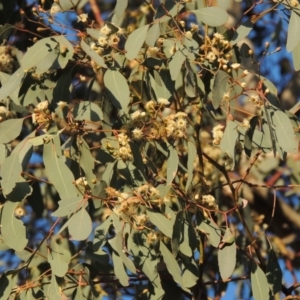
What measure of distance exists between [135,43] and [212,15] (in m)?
0.22

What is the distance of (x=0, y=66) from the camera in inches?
96.0

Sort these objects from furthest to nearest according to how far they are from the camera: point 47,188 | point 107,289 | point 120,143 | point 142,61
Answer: point 107,289 → point 47,188 → point 142,61 → point 120,143

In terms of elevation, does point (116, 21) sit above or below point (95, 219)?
above

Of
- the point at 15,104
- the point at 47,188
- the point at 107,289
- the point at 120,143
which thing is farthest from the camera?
the point at 107,289

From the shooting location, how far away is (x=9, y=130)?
7.01ft

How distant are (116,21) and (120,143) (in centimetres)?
41

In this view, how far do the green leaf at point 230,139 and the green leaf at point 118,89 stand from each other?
0.24 metres

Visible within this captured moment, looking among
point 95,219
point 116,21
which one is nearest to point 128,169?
point 116,21

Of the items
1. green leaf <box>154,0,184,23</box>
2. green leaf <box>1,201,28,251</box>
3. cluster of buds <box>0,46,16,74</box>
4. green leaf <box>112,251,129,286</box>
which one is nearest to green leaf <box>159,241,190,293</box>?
green leaf <box>112,251,129,286</box>

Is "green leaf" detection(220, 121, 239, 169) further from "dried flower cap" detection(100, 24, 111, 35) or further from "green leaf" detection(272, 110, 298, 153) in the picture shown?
"dried flower cap" detection(100, 24, 111, 35)

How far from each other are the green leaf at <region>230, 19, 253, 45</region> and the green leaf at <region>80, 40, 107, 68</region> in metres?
0.38

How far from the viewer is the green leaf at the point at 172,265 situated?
202 centimetres

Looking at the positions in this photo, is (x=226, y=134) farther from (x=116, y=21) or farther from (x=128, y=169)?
(x=116, y=21)

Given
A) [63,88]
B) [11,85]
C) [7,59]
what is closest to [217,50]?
[63,88]
